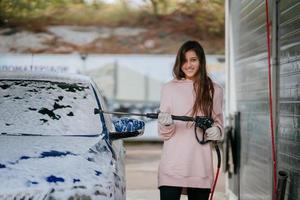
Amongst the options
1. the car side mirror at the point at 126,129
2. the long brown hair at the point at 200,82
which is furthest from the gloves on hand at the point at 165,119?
the car side mirror at the point at 126,129

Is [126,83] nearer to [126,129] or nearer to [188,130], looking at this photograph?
[126,129]

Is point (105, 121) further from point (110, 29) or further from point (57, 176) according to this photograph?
point (110, 29)

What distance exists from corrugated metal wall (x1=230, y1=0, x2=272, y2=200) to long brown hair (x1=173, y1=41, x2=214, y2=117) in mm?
1684

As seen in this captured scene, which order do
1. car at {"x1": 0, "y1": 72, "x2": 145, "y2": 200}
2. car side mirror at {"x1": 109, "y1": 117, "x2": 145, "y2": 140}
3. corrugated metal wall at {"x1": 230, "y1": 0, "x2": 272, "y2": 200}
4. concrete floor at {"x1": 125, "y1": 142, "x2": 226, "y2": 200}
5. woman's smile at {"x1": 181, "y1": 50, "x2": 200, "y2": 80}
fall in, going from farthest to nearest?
concrete floor at {"x1": 125, "y1": 142, "x2": 226, "y2": 200}
corrugated metal wall at {"x1": 230, "y1": 0, "x2": 272, "y2": 200}
car side mirror at {"x1": 109, "y1": 117, "x2": 145, "y2": 140}
woman's smile at {"x1": 181, "y1": 50, "x2": 200, "y2": 80}
car at {"x1": 0, "y1": 72, "x2": 145, "y2": 200}

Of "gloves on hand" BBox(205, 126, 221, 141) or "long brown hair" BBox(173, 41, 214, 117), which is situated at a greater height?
"long brown hair" BBox(173, 41, 214, 117)

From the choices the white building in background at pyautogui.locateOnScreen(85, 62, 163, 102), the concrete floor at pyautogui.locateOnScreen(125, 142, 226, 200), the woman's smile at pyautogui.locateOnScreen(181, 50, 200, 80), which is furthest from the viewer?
the white building in background at pyautogui.locateOnScreen(85, 62, 163, 102)

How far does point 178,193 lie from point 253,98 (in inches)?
117

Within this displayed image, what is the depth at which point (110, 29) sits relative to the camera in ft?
73.1

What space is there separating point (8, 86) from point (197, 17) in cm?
1714

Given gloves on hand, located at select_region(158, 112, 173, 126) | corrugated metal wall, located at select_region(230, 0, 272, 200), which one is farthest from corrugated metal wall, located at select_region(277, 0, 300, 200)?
gloves on hand, located at select_region(158, 112, 173, 126)

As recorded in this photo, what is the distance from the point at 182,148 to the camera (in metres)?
4.42

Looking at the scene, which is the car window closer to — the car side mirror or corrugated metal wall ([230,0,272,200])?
the car side mirror

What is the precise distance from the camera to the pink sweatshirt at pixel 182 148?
4398mm

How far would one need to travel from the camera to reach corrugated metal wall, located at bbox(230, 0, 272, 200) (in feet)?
20.8
